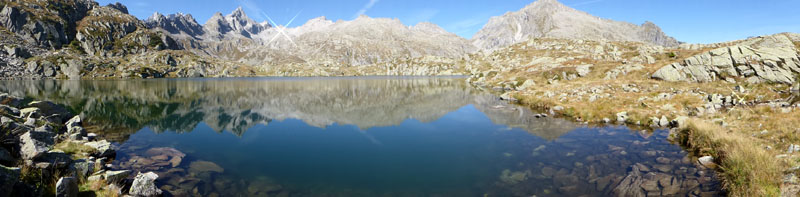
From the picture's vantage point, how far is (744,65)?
42.2m

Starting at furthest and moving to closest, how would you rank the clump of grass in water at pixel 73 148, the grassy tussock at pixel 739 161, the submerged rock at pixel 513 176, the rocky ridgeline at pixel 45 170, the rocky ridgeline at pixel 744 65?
the rocky ridgeline at pixel 744 65, the clump of grass in water at pixel 73 148, the submerged rock at pixel 513 176, the grassy tussock at pixel 739 161, the rocky ridgeline at pixel 45 170

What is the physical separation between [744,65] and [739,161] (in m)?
42.6

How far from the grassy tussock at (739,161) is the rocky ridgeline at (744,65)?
2833 cm

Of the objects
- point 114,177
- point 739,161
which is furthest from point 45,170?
point 739,161

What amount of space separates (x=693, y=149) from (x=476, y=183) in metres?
16.8

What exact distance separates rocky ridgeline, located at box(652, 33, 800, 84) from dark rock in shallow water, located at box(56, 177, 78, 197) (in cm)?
6102

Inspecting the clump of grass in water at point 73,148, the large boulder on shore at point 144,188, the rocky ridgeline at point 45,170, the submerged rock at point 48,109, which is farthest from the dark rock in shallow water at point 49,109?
the large boulder on shore at point 144,188

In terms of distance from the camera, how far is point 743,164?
14.0 m

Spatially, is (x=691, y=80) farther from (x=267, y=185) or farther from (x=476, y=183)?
(x=267, y=185)

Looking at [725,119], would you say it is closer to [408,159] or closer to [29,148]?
[408,159]

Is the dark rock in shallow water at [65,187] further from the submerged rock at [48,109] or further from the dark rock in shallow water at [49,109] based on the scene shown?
the dark rock in shallow water at [49,109]

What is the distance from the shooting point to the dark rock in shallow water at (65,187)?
10781 millimetres

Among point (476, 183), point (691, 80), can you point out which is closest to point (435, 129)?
point (476, 183)

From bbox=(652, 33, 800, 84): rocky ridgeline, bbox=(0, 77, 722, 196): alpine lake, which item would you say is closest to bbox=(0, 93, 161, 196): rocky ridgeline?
bbox=(0, 77, 722, 196): alpine lake
